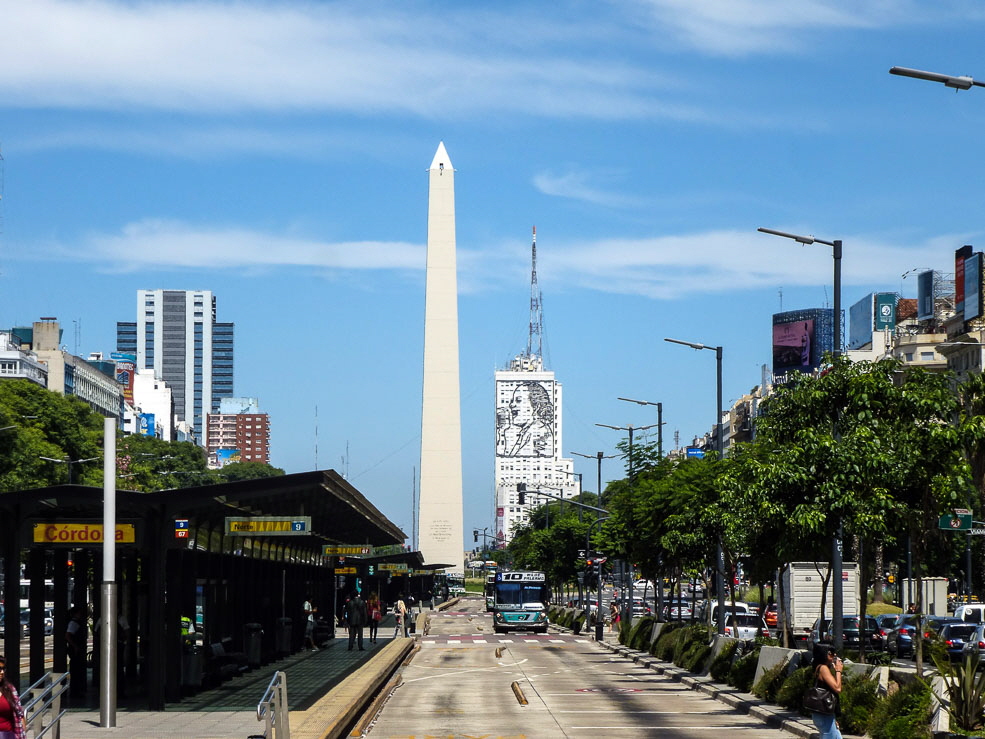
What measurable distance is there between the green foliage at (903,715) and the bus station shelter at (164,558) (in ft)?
31.9

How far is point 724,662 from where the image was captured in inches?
1347

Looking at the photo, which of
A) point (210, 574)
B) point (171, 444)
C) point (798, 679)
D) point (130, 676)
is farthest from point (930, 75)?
point (171, 444)

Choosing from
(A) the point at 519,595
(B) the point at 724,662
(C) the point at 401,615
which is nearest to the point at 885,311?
(A) the point at 519,595

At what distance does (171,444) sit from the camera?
17738 centimetres

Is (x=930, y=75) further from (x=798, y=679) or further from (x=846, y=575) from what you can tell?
(x=846, y=575)

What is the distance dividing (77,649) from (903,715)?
16.0 metres

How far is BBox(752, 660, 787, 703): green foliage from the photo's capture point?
2812 centimetres

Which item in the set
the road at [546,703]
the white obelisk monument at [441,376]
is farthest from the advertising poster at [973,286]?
the road at [546,703]

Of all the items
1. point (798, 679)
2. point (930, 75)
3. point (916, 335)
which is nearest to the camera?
point (930, 75)

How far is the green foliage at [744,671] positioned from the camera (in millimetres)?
31406

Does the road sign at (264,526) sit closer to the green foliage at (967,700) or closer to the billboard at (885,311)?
the green foliage at (967,700)

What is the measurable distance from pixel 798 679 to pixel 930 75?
13180 millimetres

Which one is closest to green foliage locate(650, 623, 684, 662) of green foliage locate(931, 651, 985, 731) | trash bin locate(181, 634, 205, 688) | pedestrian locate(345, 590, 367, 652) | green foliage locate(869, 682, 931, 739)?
pedestrian locate(345, 590, 367, 652)

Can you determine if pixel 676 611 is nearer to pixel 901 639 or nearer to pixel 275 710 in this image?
pixel 901 639
